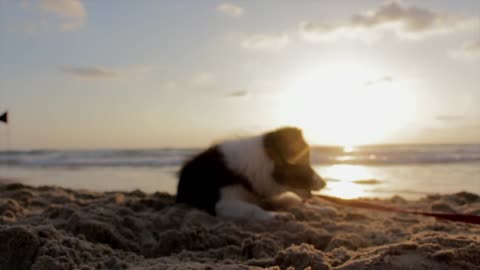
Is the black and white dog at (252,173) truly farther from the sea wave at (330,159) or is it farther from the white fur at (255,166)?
the sea wave at (330,159)

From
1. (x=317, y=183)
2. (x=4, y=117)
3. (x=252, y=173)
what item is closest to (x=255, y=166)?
(x=252, y=173)

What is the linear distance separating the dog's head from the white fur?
0.20ft

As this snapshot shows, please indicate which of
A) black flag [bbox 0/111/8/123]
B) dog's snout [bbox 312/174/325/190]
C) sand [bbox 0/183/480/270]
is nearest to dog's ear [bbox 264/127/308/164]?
dog's snout [bbox 312/174/325/190]

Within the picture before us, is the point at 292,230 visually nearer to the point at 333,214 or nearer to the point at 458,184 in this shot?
the point at 333,214

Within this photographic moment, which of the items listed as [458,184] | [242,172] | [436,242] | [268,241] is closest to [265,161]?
[242,172]

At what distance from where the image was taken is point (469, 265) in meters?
1.98

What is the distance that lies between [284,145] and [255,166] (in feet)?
1.33

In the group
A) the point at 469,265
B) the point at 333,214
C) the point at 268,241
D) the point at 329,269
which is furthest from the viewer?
the point at 333,214

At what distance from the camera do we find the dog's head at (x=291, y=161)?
5090 millimetres

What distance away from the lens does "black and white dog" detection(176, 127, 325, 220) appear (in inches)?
197

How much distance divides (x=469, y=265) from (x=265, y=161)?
316 centimetres

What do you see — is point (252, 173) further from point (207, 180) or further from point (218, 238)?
point (218, 238)

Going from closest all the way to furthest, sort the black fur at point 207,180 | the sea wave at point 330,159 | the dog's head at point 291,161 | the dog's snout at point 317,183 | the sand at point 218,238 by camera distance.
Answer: the sand at point 218,238 < the black fur at point 207,180 < the dog's head at point 291,161 < the dog's snout at point 317,183 < the sea wave at point 330,159

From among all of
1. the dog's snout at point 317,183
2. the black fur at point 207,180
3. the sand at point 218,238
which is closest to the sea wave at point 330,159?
the black fur at point 207,180
